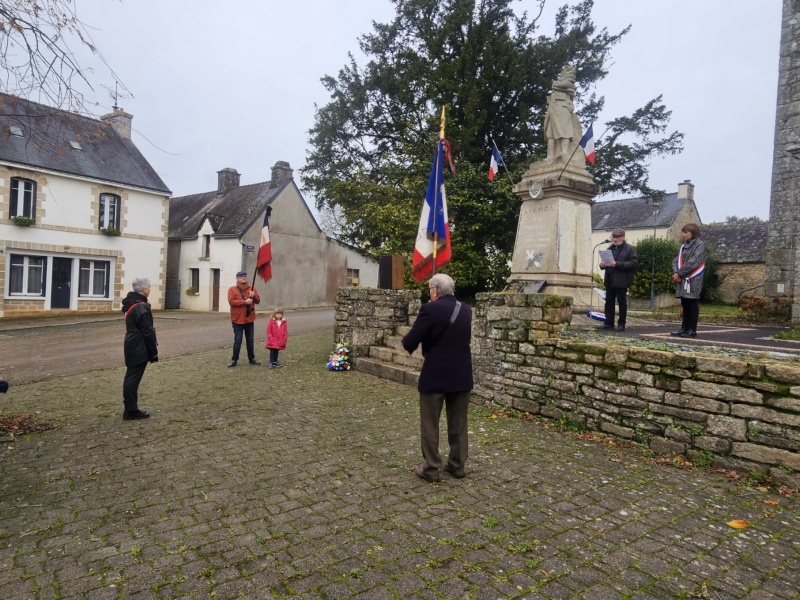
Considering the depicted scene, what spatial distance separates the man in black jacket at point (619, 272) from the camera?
806 cm

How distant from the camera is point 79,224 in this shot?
22438 millimetres

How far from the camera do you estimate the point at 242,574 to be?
3.01 meters

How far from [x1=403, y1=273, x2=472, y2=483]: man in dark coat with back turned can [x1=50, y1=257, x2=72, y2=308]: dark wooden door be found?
2275 centimetres

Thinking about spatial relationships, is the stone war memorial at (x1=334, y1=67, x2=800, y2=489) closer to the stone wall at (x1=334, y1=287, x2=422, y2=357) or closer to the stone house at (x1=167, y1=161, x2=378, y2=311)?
the stone wall at (x1=334, y1=287, x2=422, y2=357)

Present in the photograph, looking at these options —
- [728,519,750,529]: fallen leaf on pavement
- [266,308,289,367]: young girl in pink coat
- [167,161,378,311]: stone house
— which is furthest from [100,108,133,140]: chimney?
[728,519,750,529]: fallen leaf on pavement

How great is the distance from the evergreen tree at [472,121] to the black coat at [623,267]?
22.7 feet

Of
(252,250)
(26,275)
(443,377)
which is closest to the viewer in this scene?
(443,377)

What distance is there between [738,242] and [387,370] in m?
31.4

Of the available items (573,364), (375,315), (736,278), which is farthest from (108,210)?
A: (736,278)

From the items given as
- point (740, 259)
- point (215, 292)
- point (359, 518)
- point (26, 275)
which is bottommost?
point (359, 518)

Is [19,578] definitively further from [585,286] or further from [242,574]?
[585,286]

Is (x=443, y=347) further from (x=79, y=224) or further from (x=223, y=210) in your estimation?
(x=223, y=210)

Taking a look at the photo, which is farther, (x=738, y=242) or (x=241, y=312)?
(x=738, y=242)

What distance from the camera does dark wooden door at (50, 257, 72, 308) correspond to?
71.8 feet
